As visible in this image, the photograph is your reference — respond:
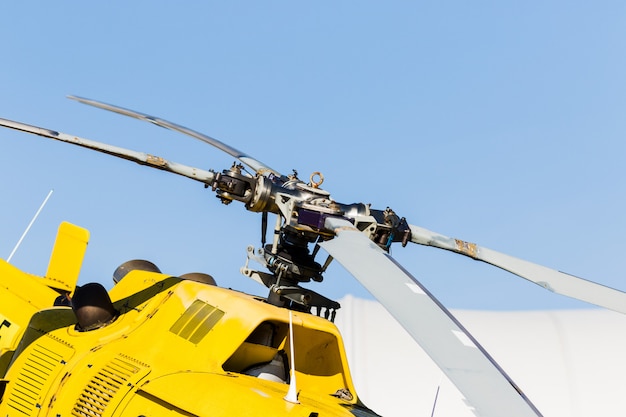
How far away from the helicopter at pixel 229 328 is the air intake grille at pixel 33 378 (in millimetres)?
15

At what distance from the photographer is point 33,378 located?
920cm

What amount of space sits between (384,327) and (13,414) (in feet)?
59.7

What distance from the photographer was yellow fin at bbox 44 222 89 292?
34.6 ft

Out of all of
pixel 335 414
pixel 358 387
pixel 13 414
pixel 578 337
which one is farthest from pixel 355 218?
pixel 578 337

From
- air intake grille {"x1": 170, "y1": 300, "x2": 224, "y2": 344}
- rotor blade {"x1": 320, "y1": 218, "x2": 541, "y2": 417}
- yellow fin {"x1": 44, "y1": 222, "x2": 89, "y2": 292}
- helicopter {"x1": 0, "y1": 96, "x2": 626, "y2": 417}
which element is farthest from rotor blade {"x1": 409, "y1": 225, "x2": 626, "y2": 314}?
yellow fin {"x1": 44, "y1": 222, "x2": 89, "y2": 292}

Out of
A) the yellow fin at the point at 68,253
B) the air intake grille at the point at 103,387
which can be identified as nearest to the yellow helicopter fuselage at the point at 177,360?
the air intake grille at the point at 103,387

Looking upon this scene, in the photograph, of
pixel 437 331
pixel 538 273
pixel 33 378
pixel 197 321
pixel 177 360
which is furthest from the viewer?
pixel 33 378

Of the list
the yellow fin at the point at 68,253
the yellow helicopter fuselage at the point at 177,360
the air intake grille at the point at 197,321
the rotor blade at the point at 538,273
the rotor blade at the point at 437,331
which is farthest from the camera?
the yellow fin at the point at 68,253

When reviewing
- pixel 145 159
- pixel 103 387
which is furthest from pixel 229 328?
pixel 145 159

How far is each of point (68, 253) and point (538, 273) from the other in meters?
6.10

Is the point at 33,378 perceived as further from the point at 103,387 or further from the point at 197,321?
the point at 197,321

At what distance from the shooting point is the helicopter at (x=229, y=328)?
293 inches

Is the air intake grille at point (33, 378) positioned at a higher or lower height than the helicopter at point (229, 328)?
lower

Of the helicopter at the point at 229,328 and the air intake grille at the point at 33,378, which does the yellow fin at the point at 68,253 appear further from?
the air intake grille at the point at 33,378
